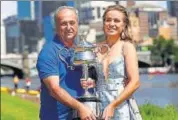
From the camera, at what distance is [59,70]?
8.97 ft

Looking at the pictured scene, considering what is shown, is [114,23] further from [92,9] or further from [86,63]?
[92,9]

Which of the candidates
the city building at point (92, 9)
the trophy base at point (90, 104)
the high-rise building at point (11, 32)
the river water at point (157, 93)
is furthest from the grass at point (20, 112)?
the high-rise building at point (11, 32)

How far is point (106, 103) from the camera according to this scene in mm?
2766

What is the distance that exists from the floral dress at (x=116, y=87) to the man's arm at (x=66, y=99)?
0.58ft

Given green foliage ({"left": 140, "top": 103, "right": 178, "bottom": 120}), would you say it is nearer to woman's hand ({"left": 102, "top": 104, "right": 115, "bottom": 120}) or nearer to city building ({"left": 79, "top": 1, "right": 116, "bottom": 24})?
woman's hand ({"left": 102, "top": 104, "right": 115, "bottom": 120})

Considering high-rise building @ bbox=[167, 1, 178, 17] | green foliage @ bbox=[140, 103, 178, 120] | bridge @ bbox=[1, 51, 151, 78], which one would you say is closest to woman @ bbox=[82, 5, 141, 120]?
green foliage @ bbox=[140, 103, 178, 120]

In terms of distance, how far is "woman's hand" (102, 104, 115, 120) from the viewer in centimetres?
265

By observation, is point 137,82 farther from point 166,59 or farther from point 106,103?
point 166,59

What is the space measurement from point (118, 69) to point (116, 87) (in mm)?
87

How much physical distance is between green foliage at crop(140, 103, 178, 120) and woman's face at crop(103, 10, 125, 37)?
2604 millimetres

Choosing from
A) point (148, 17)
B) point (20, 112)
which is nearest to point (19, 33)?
point (148, 17)

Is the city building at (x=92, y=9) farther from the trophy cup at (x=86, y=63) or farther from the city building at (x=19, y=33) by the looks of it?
the city building at (x=19, y=33)

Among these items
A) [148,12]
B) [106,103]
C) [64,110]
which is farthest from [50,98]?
[148,12]

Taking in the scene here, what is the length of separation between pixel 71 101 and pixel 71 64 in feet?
0.64
